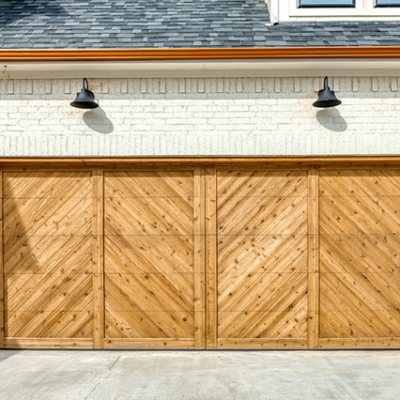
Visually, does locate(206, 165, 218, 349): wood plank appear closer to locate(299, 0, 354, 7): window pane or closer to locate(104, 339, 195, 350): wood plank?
locate(104, 339, 195, 350): wood plank

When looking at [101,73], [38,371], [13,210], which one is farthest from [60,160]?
[38,371]

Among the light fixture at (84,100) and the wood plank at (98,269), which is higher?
the light fixture at (84,100)

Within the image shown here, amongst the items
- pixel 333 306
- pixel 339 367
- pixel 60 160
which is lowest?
pixel 339 367

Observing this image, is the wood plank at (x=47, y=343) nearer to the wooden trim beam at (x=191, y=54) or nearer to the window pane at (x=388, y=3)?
the wooden trim beam at (x=191, y=54)

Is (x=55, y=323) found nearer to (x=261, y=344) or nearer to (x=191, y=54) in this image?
(x=261, y=344)

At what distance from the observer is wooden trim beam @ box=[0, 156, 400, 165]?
4707 millimetres

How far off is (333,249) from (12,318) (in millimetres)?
4651

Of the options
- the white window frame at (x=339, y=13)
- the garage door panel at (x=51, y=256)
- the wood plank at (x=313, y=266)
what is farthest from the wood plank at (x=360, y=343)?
the white window frame at (x=339, y=13)

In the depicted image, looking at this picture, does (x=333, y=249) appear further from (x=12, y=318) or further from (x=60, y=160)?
(x=12, y=318)

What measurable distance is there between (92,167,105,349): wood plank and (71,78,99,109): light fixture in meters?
1.12

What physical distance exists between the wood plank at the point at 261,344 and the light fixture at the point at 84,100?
368cm

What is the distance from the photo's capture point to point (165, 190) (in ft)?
15.9

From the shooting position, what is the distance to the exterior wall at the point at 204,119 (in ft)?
15.4

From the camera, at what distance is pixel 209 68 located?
461cm
